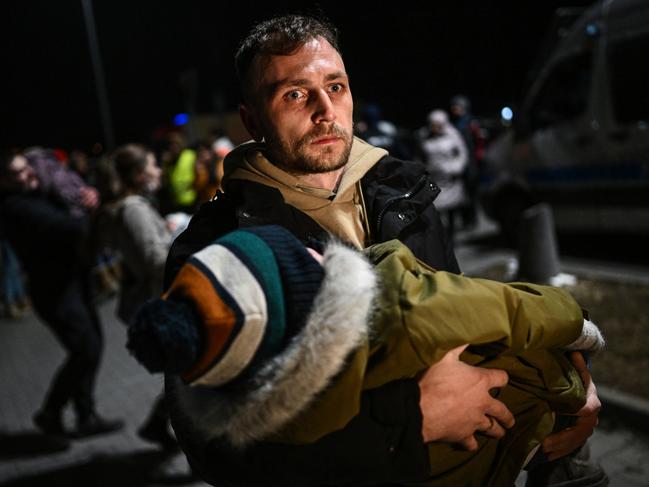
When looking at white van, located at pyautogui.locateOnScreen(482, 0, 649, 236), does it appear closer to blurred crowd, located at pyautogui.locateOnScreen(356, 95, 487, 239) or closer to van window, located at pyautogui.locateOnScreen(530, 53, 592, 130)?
van window, located at pyautogui.locateOnScreen(530, 53, 592, 130)

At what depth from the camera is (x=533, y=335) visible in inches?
43.1

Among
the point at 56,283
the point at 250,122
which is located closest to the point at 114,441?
the point at 56,283

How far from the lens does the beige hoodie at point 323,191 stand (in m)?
1.50

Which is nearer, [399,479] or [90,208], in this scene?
[399,479]

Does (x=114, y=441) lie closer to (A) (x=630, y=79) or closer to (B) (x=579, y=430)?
(B) (x=579, y=430)

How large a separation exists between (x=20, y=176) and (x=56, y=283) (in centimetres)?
82

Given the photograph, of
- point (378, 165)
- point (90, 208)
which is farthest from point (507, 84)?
point (378, 165)

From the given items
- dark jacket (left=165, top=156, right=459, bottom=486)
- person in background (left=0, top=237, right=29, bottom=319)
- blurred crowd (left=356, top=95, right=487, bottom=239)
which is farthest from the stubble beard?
person in background (left=0, top=237, right=29, bottom=319)

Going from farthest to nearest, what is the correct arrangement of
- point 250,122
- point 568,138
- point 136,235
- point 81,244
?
point 568,138
point 81,244
point 136,235
point 250,122

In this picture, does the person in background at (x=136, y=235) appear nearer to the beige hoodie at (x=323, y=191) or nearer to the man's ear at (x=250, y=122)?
the man's ear at (x=250, y=122)

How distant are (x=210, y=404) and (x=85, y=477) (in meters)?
3.30

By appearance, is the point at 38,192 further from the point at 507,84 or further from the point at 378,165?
the point at 507,84

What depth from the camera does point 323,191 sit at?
1.55 m

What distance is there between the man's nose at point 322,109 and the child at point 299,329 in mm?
494
